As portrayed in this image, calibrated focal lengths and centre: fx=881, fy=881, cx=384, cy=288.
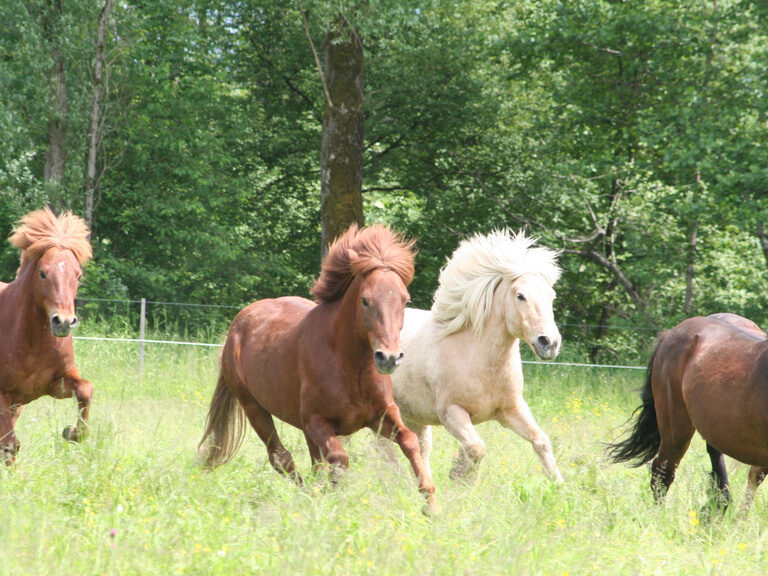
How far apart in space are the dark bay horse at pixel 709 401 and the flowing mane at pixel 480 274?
1.02 m

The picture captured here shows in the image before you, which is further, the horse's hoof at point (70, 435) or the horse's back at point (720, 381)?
the horse's hoof at point (70, 435)

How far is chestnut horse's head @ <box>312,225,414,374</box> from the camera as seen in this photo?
4.77 metres

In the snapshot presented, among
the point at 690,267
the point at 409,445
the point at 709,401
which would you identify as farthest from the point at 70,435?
the point at 690,267

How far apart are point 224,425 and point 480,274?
227 cm

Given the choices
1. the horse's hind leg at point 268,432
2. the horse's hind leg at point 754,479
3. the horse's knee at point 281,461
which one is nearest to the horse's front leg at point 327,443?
the horse's knee at point 281,461

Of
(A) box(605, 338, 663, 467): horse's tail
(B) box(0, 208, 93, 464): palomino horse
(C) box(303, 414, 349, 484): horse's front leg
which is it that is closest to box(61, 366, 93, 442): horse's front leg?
(B) box(0, 208, 93, 464): palomino horse

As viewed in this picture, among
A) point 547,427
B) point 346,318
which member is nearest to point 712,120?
point 547,427

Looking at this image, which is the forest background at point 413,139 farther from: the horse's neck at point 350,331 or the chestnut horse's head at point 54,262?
the horse's neck at point 350,331

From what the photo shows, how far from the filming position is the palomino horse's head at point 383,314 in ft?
15.3

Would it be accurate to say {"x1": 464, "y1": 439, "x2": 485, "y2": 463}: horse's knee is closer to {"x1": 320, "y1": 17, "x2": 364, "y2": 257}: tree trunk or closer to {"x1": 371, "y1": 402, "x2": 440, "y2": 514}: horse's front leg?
{"x1": 371, "y1": 402, "x2": 440, "y2": 514}: horse's front leg

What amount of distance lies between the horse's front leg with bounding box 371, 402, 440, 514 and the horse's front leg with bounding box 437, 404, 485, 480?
2.59ft

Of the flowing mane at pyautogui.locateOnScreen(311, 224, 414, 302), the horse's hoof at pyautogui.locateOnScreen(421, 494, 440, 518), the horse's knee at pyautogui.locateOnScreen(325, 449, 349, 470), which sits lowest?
the horse's hoof at pyautogui.locateOnScreen(421, 494, 440, 518)

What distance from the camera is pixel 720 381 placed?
217 inches

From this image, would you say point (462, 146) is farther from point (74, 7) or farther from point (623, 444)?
point (623, 444)
